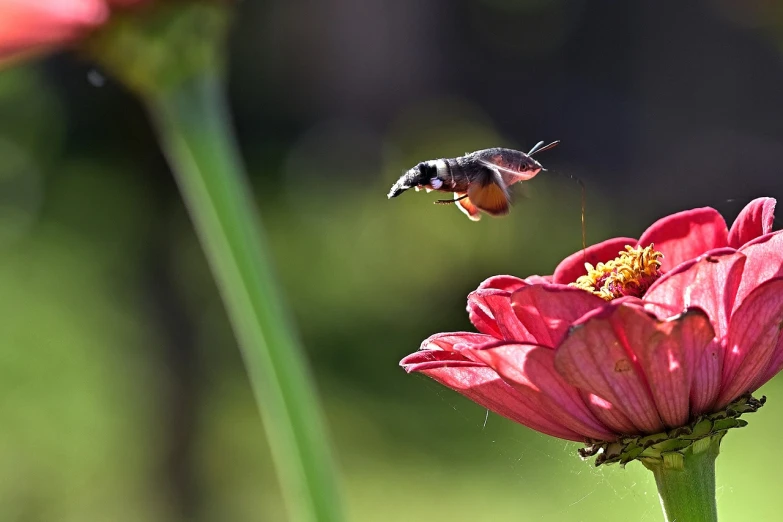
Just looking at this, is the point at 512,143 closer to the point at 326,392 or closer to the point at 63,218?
the point at 326,392

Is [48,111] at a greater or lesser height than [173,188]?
greater

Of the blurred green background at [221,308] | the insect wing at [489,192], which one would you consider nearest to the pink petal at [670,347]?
the insect wing at [489,192]

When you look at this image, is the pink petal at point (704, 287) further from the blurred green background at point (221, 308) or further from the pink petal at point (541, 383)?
the blurred green background at point (221, 308)

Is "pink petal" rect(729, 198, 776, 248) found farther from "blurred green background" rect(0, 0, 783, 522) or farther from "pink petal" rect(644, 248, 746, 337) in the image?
"blurred green background" rect(0, 0, 783, 522)

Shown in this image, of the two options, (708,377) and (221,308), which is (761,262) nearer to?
(708,377)

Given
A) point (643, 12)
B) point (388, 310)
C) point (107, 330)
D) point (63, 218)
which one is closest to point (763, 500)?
point (388, 310)

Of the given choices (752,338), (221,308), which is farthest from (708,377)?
(221,308)
